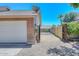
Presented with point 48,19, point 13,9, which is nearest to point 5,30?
point 13,9

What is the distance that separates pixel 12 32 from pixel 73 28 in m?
4.40

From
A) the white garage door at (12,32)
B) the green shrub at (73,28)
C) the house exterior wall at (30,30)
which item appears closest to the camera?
the house exterior wall at (30,30)

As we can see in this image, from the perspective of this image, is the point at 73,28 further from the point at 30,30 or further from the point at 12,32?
the point at 12,32

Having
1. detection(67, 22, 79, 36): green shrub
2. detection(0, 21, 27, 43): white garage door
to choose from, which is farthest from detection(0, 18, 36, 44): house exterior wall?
detection(67, 22, 79, 36): green shrub

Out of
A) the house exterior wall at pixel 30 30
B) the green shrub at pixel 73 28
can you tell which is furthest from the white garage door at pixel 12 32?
the green shrub at pixel 73 28

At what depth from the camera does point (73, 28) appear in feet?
46.8

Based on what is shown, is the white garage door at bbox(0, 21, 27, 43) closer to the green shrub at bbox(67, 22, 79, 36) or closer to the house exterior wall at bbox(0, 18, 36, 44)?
the house exterior wall at bbox(0, 18, 36, 44)

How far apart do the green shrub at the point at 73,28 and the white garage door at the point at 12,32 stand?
337 cm

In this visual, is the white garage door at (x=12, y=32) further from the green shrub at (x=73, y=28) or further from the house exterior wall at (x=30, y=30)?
the green shrub at (x=73, y=28)

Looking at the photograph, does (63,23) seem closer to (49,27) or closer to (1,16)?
(49,27)

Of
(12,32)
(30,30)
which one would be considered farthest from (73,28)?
(12,32)

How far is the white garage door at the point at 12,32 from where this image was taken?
13.7 m

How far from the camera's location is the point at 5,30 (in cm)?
1377

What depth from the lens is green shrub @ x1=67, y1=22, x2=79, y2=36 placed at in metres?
14.0
